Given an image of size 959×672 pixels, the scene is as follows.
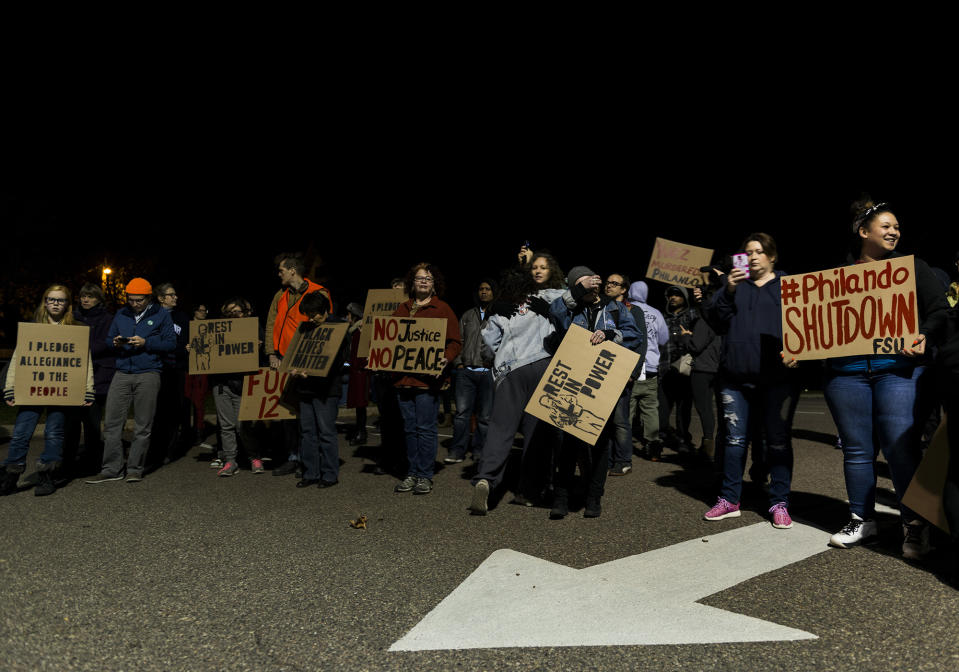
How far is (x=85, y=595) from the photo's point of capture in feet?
11.7

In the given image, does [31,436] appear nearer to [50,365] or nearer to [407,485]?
[50,365]

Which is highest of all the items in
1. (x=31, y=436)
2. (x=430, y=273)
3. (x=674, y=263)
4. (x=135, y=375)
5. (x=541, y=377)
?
(x=674, y=263)

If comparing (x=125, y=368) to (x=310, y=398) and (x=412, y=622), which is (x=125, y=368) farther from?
(x=412, y=622)

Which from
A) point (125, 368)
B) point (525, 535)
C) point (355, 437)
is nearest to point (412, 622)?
point (525, 535)

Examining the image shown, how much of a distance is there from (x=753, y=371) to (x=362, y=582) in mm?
2971

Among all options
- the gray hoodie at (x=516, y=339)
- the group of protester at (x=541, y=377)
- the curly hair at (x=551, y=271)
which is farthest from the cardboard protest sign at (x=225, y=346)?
the curly hair at (x=551, y=271)

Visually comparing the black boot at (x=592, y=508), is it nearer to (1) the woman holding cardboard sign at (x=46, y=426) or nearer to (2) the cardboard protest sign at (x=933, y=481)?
(2) the cardboard protest sign at (x=933, y=481)

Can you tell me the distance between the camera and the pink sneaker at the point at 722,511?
516cm

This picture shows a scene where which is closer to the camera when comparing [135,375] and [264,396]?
[135,375]

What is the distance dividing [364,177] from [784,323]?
23.3 meters

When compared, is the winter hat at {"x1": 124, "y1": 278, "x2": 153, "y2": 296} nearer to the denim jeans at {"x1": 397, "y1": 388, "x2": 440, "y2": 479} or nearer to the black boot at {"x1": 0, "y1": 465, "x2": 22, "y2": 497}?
the black boot at {"x1": 0, "y1": 465, "x2": 22, "y2": 497}

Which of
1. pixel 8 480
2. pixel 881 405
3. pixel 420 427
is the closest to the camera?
pixel 881 405

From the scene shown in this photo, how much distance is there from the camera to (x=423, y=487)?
244 inches

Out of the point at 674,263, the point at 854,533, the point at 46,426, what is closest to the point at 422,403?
the point at 46,426
